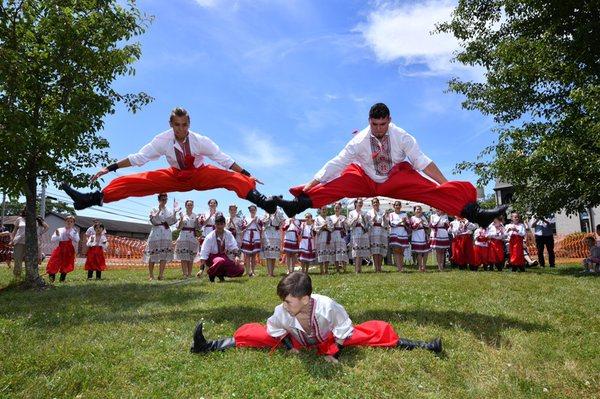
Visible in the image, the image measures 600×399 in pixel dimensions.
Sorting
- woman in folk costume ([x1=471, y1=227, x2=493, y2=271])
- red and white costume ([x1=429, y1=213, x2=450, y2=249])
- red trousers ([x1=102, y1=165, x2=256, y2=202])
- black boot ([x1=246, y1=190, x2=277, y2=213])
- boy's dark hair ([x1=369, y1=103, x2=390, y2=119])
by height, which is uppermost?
boy's dark hair ([x1=369, y1=103, x2=390, y2=119])

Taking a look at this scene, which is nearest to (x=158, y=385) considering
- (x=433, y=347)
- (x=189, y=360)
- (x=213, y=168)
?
(x=189, y=360)

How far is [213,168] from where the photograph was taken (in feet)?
27.6

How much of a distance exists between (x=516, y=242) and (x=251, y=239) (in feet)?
30.9

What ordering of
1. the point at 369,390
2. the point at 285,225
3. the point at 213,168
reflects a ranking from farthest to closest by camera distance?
the point at 285,225
the point at 213,168
the point at 369,390

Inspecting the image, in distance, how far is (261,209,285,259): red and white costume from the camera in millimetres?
15228

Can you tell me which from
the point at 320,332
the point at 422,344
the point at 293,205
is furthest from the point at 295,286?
the point at 293,205

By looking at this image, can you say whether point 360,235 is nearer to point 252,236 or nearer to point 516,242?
point 252,236

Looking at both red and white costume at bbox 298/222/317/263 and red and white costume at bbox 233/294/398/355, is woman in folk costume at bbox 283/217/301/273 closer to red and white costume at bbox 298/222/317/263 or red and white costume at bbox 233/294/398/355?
red and white costume at bbox 298/222/317/263

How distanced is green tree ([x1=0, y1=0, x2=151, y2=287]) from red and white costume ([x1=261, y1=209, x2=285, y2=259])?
18.5 ft

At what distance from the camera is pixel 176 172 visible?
8344 millimetres

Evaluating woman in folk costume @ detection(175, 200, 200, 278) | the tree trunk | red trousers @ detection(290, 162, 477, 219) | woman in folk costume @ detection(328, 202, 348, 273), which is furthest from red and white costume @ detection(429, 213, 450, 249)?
the tree trunk

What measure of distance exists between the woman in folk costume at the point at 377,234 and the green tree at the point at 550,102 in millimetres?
4316

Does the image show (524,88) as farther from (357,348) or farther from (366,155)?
(357,348)

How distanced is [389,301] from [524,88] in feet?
41.5
